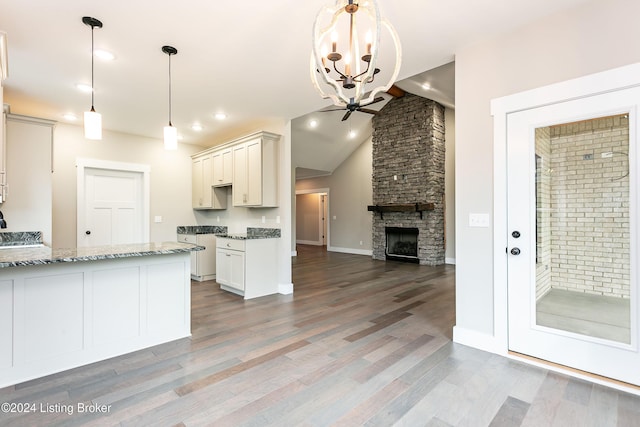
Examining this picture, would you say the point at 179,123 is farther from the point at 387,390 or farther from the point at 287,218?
the point at 387,390

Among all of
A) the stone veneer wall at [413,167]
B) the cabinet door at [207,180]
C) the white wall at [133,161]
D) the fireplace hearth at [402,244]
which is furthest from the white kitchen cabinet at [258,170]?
the fireplace hearth at [402,244]

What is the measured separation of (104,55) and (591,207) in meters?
4.28

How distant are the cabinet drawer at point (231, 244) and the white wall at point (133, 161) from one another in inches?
66.0

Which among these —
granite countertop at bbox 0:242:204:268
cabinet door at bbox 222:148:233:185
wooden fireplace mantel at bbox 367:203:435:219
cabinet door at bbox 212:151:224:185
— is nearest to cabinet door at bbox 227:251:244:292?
cabinet door at bbox 222:148:233:185

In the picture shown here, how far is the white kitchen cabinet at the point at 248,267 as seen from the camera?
179 inches

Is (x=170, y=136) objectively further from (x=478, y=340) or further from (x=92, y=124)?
(x=478, y=340)

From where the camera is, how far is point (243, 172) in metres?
5.16

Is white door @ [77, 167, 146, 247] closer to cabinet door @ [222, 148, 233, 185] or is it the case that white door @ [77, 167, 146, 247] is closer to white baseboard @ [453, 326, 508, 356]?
cabinet door @ [222, 148, 233, 185]

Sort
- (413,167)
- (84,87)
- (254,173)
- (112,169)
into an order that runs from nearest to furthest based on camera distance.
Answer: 1. (84,87)
2. (254,173)
3. (112,169)
4. (413,167)

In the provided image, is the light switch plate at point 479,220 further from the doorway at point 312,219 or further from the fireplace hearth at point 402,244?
the doorway at point 312,219

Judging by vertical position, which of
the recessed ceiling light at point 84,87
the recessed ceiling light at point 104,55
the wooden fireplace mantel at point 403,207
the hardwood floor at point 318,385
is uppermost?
the recessed ceiling light at point 104,55

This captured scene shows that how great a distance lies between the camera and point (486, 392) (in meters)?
2.12

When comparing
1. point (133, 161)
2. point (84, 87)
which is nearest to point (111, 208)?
point (133, 161)

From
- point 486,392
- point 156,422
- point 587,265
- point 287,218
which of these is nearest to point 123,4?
point 156,422
